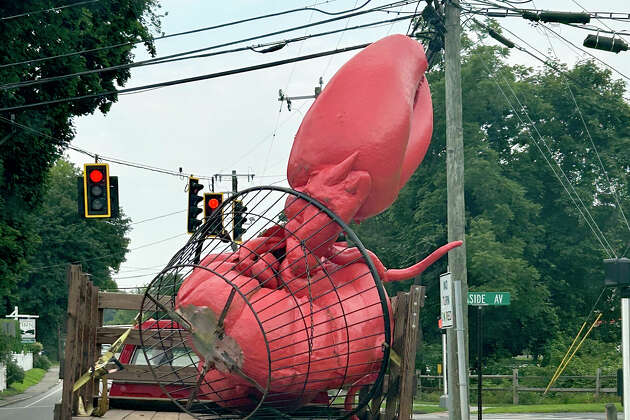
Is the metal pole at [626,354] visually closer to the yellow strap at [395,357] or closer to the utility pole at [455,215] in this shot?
the utility pole at [455,215]

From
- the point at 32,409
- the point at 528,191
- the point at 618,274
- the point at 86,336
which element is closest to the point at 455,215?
the point at 618,274

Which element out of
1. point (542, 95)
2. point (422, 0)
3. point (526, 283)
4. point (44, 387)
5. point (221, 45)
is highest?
point (542, 95)

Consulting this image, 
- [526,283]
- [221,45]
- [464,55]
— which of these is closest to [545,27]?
[221,45]

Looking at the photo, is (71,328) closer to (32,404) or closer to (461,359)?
(461,359)

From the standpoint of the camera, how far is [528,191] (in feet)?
109

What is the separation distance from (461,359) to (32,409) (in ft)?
67.3

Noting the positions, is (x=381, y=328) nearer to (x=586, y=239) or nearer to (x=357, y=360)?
(x=357, y=360)

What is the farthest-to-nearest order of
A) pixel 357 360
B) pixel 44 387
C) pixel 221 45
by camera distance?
1. pixel 44 387
2. pixel 221 45
3. pixel 357 360

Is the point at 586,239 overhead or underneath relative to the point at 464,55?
underneath

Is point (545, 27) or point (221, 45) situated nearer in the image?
point (221, 45)

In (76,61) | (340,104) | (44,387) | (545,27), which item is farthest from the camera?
(44,387)

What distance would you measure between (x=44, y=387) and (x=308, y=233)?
42.8 meters

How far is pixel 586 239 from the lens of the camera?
32500mm

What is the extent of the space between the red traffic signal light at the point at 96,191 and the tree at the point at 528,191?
1484cm
